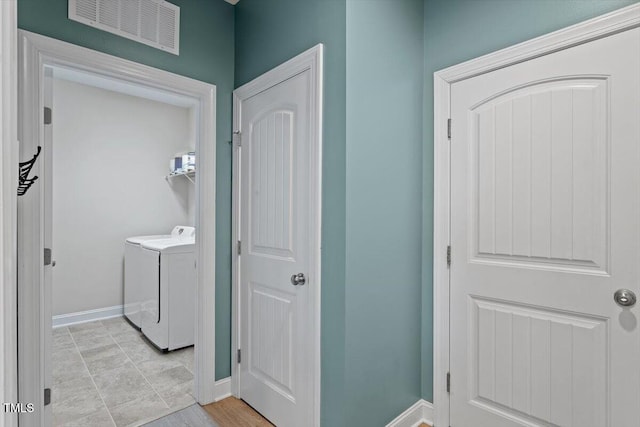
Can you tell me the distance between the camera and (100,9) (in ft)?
5.85

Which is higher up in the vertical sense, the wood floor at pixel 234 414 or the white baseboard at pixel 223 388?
the white baseboard at pixel 223 388

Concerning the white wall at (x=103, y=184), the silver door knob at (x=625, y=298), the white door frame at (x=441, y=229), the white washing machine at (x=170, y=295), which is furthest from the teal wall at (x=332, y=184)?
the white wall at (x=103, y=184)

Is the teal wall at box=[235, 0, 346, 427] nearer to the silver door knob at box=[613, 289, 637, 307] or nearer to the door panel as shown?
the door panel

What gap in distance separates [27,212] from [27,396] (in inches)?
34.4

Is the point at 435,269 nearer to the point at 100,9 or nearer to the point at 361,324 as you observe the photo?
the point at 361,324

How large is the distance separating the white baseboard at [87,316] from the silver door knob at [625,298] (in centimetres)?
455

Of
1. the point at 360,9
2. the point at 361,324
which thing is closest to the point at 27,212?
the point at 361,324

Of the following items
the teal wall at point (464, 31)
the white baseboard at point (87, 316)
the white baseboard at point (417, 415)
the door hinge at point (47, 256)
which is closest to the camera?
the teal wall at point (464, 31)

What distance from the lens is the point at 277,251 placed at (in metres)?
1.94

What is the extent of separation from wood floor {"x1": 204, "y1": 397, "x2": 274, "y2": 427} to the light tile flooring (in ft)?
0.65

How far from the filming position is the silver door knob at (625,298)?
53.3 inches

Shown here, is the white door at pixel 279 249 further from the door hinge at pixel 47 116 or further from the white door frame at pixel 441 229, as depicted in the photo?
the door hinge at pixel 47 116

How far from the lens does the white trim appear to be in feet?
1.77

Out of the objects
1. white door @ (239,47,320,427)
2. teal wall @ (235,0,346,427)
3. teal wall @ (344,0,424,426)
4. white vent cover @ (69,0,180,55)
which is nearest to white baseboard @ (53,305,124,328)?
white door @ (239,47,320,427)
